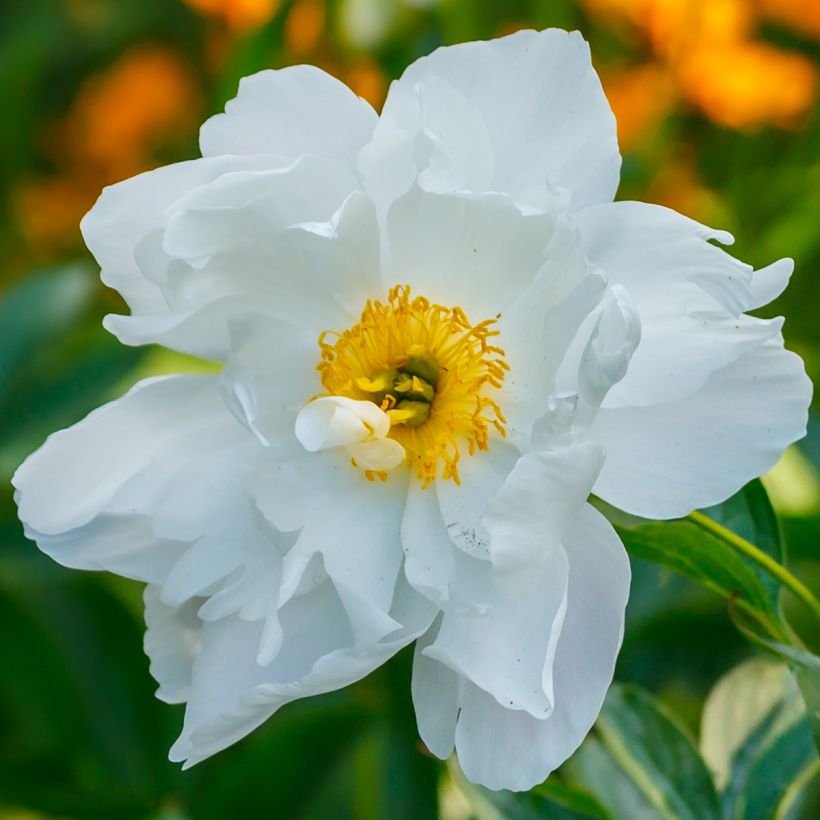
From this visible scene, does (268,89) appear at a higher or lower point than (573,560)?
higher

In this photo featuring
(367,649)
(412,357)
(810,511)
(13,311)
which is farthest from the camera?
(13,311)

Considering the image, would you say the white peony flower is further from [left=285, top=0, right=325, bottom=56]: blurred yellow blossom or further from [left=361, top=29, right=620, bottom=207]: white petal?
[left=285, top=0, right=325, bottom=56]: blurred yellow blossom

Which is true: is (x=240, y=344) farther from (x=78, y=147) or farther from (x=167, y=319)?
(x=78, y=147)

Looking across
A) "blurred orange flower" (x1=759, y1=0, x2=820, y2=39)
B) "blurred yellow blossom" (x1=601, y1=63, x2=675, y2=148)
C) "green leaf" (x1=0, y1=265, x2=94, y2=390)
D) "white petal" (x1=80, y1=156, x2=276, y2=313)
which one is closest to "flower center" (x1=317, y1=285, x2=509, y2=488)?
"white petal" (x1=80, y1=156, x2=276, y2=313)

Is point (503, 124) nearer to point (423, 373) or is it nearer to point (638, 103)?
→ point (423, 373)

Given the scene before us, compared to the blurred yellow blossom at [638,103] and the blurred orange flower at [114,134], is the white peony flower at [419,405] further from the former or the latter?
the blurred orange flower at [114,134]

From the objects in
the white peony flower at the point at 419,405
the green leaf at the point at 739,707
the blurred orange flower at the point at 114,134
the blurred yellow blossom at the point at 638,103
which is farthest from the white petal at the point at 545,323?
the blurred orange flower at the point at 114,134

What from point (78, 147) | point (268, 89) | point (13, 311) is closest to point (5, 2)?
point (78, 147)
